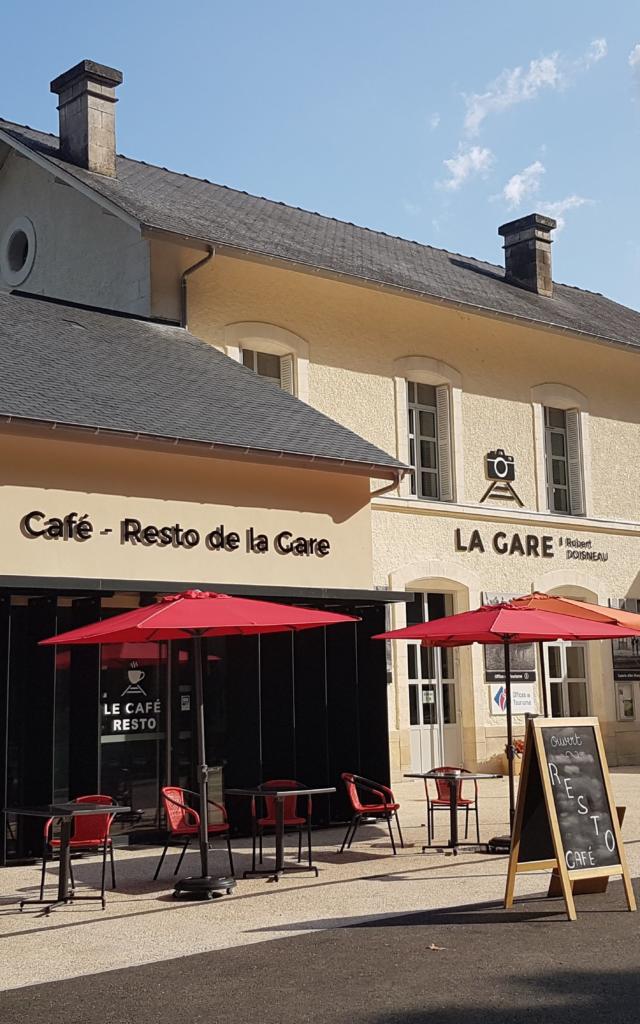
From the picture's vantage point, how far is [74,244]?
16.4 meters

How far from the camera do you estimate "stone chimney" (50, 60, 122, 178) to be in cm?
1662

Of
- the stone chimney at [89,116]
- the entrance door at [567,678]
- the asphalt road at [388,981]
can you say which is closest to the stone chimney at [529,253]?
the entrance door at [567,678]

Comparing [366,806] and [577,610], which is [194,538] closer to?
[366,806]

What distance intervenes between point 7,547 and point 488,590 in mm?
8557

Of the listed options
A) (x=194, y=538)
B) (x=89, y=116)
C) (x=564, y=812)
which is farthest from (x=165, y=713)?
(x=89, y=116)

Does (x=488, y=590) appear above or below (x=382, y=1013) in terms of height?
above

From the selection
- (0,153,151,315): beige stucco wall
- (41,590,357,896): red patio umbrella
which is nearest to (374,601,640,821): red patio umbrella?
(41,590,357,896): red patio umbrella

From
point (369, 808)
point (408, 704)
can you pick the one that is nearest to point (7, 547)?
point (369, 808)

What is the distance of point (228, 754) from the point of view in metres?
11.4

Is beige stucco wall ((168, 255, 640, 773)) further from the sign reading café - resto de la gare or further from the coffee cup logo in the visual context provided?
the coffee cup logo

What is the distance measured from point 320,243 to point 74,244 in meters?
3.45

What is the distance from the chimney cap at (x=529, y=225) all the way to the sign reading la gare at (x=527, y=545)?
5.83m

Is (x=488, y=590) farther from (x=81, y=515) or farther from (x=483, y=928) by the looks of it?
(x=483, y=928)

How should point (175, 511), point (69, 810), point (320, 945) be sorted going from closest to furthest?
1. point (320, 945)
2. point (69, 810)
3. point (175, 511)
